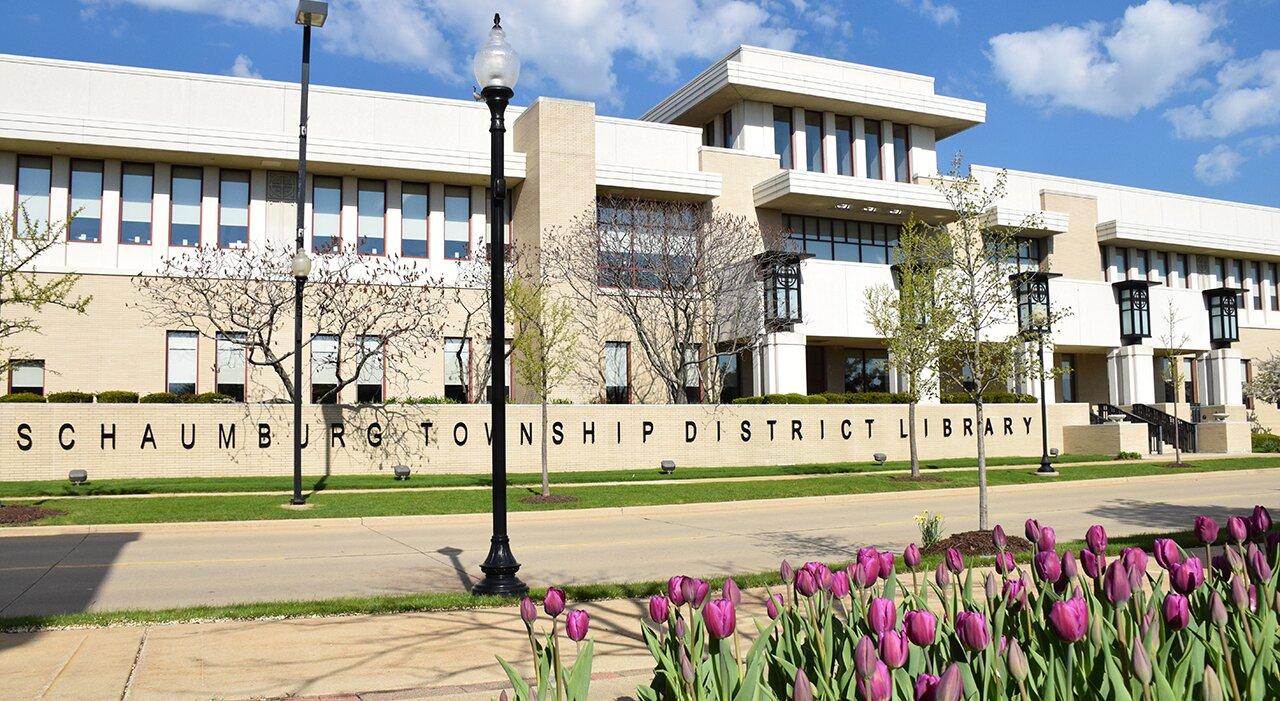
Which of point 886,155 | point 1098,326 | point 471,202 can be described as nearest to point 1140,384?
point 1098,326

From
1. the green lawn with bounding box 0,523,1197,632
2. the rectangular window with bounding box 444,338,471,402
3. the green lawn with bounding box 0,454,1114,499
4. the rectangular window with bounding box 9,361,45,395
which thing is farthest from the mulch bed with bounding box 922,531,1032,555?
the rectangular window with bounding box 9,361,45,395

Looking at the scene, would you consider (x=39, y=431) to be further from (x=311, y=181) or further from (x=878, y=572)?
(x=878, y=572)

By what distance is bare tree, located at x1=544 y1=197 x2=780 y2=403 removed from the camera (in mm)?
35375

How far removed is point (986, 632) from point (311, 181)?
35628mm

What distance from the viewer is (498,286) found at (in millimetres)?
10648

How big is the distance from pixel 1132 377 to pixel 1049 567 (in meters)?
45.2

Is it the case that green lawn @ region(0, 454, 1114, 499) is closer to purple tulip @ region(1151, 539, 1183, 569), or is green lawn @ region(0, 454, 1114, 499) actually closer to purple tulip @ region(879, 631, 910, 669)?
purple tulip @ region(1151, 539, 1183, 569)

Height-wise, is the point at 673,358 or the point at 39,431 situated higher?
the point at 673,358

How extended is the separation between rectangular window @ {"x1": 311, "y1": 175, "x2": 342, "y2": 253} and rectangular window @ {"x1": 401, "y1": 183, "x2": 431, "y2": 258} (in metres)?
2.27

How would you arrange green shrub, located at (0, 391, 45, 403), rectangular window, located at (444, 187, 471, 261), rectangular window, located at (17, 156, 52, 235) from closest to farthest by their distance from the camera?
green shrub, located at (0, 391, 45, 403), rectangular window, located at (17, 156, 52, 235), rectangular window, located at (444, 187, 471, 261)

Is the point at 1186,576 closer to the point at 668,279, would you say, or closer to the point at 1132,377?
the point at 668,279

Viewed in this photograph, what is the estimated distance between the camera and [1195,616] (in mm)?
4633

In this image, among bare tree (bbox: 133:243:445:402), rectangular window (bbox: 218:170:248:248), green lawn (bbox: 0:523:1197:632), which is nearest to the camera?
green lawn (bbox: 0:523:1197:632)

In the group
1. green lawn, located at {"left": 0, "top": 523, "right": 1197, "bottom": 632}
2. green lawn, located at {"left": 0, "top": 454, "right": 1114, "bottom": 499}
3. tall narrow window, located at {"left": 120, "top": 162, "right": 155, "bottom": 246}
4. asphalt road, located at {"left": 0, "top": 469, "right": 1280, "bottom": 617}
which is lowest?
asphalt road, located at {"left": 0, "top": 469, "right": 1280, "bottom": 617}
